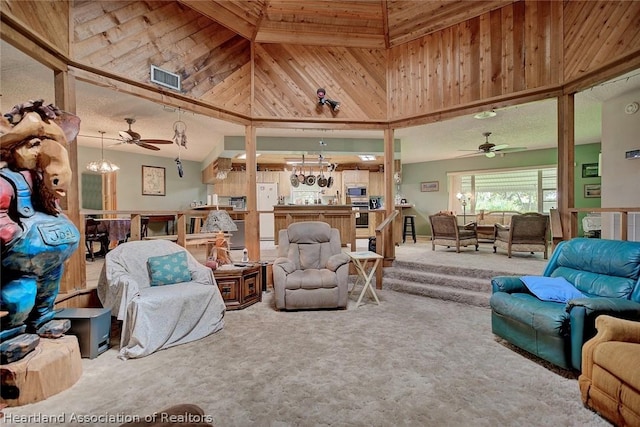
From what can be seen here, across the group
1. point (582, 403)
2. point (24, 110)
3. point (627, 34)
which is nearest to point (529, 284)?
point (582, 403)

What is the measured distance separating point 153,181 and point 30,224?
7.16 metres

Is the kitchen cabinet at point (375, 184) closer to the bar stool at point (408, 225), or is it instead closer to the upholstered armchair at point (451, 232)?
the bar stool at point (408, 225)

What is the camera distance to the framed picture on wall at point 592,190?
731 cm

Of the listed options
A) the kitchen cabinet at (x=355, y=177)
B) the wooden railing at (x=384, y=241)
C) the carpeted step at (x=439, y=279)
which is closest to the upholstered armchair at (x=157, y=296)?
the wooden railing at (x=384, y=241)

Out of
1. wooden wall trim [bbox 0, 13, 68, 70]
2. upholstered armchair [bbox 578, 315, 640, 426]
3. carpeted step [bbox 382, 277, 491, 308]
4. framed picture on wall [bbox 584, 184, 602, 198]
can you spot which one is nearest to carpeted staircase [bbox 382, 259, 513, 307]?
carpeted step [bbox 382, 277, 491, 308]

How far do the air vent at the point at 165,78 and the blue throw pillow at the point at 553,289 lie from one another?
4478 mm

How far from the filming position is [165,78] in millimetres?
3840

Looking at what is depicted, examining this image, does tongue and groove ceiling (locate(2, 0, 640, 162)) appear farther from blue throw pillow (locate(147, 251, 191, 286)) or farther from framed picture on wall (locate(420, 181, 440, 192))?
framed picture on wall (locate(420, 181, 440, 192))

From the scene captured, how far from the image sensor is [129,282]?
2.78 m

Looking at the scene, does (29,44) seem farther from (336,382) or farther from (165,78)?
(336,382)

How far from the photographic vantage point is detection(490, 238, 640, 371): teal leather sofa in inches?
86.2

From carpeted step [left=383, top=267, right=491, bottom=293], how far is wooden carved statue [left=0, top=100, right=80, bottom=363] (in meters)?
4.08

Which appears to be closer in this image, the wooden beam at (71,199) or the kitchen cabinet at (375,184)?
the wooden beam at (71,199)

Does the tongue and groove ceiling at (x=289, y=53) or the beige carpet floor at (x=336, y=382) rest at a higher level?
the tongue and groove ceiling at (x=289, y=53)
